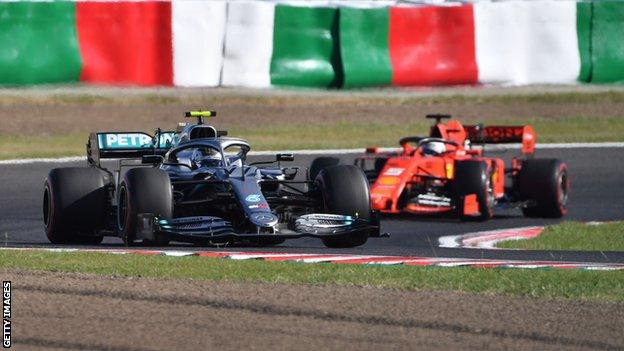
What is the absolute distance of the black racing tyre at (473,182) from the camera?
56.7ft

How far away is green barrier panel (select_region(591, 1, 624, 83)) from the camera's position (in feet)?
83.6

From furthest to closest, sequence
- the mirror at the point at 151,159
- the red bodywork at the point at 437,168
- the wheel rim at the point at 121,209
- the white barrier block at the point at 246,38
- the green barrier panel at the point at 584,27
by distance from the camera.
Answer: the green barrier panel at the point at 584,27
the white barrier block at the point at 246,38
the red bodywork at the point at 437,168
the mirror at the point at 151,159
the wheel rim at the point at 121,209

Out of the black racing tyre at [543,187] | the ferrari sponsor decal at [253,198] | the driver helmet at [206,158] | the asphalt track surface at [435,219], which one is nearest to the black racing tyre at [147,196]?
the asphalt track surface at [435,219]

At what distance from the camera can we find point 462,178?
1733cm

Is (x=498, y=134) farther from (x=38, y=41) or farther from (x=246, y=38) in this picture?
(x=38, y=41)

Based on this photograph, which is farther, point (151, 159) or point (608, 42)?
point (608, 42)

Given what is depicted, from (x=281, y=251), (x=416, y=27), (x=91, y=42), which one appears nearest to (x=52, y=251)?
(x=281, y=251)

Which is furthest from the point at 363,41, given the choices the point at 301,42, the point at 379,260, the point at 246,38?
the point at 379,260

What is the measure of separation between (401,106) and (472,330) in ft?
59.1

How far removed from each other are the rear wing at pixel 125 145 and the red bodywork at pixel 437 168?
333cm

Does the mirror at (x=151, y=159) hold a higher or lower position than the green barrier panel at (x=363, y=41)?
lower

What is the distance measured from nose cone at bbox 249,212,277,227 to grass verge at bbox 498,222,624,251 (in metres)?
3.11

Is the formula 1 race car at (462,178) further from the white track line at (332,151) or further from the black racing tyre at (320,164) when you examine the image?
the white track line at (332,151)

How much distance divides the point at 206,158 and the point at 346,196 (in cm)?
139
